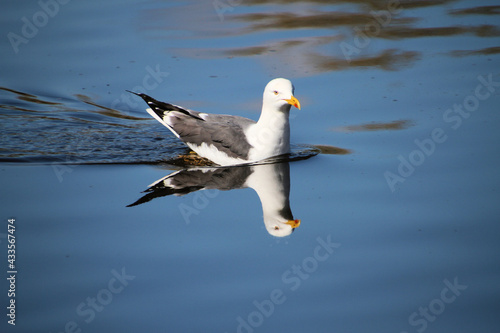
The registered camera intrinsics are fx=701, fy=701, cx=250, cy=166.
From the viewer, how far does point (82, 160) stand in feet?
27.8

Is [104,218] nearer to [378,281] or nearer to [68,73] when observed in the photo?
[378,281]

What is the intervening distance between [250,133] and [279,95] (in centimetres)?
60

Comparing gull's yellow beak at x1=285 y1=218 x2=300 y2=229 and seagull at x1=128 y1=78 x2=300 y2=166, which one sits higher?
seagull at x1=128 y1=78 x2=300 y2=166

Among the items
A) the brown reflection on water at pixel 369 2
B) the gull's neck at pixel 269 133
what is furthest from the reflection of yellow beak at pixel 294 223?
the brown reflection on water at pixel 369 2

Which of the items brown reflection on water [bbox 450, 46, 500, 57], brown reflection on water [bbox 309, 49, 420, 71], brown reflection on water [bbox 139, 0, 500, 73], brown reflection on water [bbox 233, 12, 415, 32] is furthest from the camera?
brown reflection on water [bbox 233, 12, 415, 32]

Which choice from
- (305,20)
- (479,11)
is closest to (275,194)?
(305,20)

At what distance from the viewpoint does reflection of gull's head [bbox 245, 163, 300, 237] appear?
6840 mm

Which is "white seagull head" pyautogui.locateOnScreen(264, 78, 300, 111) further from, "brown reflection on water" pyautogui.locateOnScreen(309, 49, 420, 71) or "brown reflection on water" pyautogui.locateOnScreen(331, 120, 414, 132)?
"brown reflection on water" pyautogui.locateOnScreen(309, 49, 420, 71)

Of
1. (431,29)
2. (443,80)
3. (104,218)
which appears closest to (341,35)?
(431,29)

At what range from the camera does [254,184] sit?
7801 mm

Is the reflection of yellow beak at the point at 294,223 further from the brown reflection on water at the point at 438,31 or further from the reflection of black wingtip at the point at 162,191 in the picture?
the brown reflection on water at the point at 438,31

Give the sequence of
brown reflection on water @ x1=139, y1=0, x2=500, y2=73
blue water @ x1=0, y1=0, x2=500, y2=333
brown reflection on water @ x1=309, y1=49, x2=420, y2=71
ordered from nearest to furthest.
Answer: blue water @ x1=0, y1=0, x2=500, y2=333 → brown reflection on water @ x1=309, y1=49, x2=420, y2=71 → brown reflection on water @ x1=139, y1=0, x2=500, y2=73

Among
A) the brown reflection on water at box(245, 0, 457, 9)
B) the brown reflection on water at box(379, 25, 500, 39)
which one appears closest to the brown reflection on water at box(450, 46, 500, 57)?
the brown reflection on water at box(379, 25, 500, 39)

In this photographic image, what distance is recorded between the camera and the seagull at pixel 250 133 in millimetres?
8320
